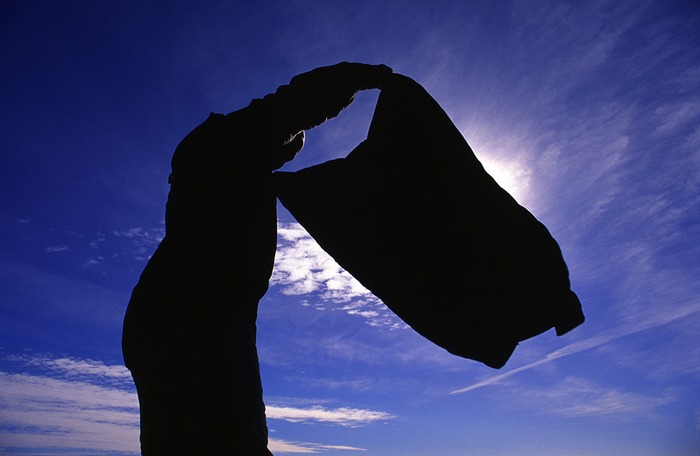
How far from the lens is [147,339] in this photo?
5.82 feet

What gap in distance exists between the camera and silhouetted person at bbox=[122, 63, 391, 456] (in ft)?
5.19

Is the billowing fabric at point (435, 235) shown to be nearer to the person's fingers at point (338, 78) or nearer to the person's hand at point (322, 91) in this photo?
the person's fingers at point (338, 78)

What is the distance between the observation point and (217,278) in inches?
71.7

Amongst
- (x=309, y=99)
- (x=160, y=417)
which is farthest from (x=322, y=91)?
(x=160, y=417)

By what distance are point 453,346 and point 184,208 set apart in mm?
1661

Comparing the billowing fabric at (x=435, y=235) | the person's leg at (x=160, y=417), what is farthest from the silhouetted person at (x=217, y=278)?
the billowing fabric at (x=435, y=235)

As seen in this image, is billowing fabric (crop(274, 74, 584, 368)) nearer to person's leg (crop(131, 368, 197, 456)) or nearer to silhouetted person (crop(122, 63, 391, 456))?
silhouetted person (crop(122, 63, 391, 456))

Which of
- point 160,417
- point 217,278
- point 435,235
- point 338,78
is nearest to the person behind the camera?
point 160,417

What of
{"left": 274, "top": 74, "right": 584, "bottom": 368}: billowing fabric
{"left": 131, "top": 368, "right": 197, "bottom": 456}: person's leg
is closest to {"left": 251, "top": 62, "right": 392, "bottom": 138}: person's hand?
{"left": 274, "top": 74, "right": 584, "bottom": 368}: billowing fabric

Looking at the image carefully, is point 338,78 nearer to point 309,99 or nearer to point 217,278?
point 309,99

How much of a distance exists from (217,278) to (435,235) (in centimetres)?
121

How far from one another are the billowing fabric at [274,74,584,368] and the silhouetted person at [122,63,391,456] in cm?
28

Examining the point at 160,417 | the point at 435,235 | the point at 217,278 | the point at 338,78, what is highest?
the point at 338,78

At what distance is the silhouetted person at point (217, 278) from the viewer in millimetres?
1583
